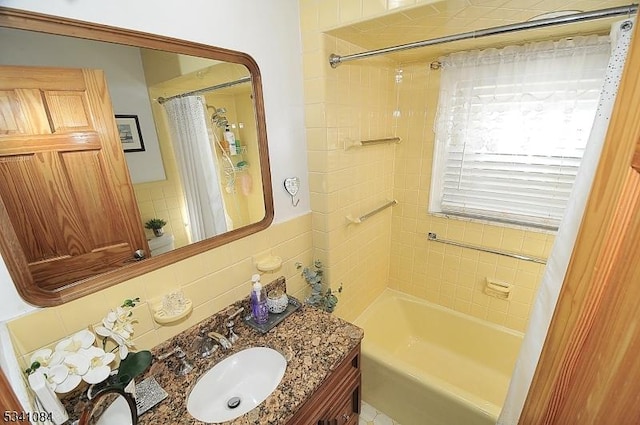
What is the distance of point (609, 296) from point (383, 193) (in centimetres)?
157

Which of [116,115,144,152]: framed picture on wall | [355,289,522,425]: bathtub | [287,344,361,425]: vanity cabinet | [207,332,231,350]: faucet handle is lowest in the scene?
[355,289,522,425]: bathtub

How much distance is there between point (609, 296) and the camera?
486 mm

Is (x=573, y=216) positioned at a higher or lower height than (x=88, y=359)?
higher

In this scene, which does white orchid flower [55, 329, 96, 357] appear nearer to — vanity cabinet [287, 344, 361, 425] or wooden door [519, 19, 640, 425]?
vanity cabinet [287, 344, 361, 425]

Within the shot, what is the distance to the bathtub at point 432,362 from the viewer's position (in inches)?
54.7

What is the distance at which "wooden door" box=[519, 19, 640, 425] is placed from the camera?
1.44ft

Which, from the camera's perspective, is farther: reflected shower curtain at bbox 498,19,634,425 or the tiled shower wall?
the tiled shower wall

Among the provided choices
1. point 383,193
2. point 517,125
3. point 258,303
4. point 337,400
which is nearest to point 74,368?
point 258,303

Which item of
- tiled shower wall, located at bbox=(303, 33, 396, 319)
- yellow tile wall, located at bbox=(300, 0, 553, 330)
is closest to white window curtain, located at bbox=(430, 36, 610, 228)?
yellow tile wall, located at bbox=(300, 0, 553, 330)

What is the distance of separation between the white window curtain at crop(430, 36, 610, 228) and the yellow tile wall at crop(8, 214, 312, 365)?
1.15 m

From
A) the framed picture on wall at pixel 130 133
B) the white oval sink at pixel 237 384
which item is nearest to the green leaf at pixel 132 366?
the white oval sink at pixel 237 384

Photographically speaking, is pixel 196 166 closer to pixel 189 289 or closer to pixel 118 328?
pixel 189 289

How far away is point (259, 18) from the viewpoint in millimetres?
1123

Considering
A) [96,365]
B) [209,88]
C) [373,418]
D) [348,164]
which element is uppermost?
[209,88]
